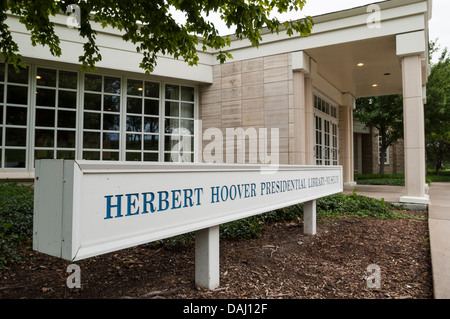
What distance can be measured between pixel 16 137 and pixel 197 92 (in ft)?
18.6

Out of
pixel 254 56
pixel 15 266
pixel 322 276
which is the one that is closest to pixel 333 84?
pixel 254 56

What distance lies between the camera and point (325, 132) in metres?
12.7

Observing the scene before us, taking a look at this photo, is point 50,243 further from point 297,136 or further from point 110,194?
point 297,136

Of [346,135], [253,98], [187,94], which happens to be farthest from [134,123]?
[346,135]

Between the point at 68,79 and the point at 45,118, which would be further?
the point at 68,79

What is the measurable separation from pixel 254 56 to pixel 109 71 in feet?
14.9

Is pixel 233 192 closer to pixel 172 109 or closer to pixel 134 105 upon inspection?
pixel 134 105

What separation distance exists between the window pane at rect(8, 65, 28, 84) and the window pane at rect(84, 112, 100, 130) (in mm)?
1768

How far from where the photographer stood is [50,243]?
1.72 meters

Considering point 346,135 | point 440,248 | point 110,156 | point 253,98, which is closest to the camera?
point 440,248

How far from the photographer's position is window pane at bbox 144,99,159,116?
10.1 m

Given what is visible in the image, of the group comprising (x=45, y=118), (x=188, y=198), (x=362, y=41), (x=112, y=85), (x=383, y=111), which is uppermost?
(x=383, y=111)

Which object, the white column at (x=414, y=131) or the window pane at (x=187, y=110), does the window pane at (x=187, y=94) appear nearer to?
the window pane at (x=187, y=110)

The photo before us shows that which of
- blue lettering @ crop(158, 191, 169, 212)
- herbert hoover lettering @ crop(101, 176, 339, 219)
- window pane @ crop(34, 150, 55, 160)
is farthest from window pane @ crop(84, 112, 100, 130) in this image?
blue lettering @ crop(158, 191, 169, 212)
